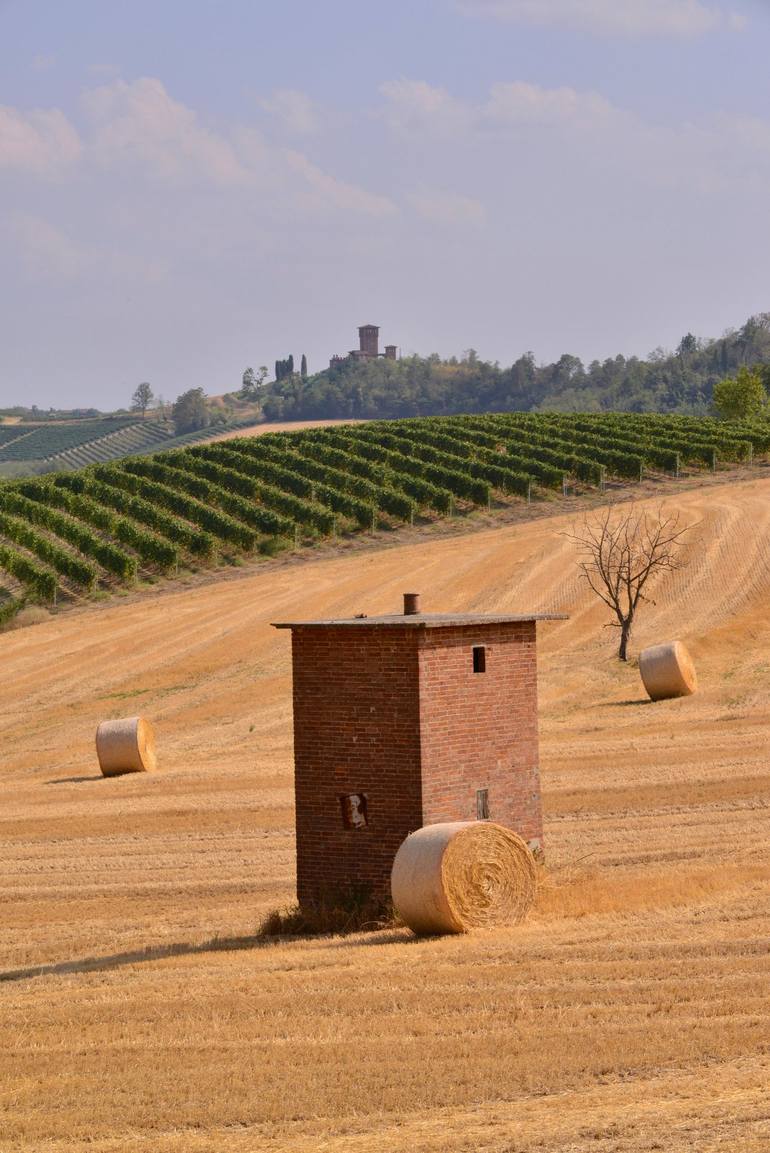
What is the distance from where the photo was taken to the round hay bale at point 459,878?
16.5m

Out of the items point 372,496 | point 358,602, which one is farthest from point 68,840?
point 372,496

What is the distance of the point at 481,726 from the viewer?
19.6 metres

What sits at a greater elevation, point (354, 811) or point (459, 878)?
point (354, 811)

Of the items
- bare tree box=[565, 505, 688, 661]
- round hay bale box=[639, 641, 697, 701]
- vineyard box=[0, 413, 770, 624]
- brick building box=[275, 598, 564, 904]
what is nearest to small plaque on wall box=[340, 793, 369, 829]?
brick building box=[275, 598, 564, 904]

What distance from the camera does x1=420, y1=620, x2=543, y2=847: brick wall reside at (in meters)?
18.9

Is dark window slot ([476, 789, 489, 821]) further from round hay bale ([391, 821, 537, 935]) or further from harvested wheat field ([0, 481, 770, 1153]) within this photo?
round hay bale ([391, 821, 537, 935])

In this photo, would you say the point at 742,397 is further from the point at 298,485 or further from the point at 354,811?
the point at 354,811

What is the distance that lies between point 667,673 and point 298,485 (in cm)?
3609

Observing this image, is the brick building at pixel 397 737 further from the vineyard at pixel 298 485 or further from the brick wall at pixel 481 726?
the vineyard at pixel 298 485

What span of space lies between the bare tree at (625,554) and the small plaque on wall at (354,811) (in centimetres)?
2098

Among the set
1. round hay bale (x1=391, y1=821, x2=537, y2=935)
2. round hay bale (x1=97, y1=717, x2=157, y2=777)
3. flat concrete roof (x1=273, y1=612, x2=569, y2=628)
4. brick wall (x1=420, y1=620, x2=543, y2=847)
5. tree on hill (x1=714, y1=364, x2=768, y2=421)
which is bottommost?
round hay bale (x1=97, y1=717, x2=157, y2=777)

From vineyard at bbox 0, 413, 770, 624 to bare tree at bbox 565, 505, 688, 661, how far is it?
873 centimetres

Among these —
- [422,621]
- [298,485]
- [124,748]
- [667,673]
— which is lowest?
[124,748]

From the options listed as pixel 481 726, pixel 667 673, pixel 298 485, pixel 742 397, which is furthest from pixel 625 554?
pixel 742 397
